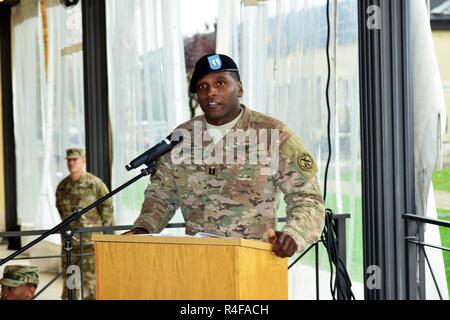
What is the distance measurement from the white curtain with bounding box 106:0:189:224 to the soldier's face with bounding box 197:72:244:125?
10.5 ft

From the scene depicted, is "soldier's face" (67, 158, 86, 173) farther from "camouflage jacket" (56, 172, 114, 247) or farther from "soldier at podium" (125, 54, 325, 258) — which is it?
"soldier at podium" (125, 54, 325, 258)

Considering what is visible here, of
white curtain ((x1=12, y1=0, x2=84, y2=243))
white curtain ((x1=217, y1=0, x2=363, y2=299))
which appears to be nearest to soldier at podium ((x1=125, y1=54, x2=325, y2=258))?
white curtain ((x1=217, y1=0, x2=363, y2=299))

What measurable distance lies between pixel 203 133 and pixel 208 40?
39.0 feet

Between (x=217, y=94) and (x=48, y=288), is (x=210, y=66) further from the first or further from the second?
(x=48, y=288)

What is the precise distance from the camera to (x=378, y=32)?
3986 mm

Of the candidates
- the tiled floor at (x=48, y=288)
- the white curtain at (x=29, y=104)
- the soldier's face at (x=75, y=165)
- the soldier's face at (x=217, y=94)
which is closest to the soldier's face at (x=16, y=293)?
the soldier's face at (x=217, y=94)

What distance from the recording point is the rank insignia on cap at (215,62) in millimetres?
2947

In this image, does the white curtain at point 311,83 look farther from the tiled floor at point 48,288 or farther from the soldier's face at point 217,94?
the tiled floor at point 48,288

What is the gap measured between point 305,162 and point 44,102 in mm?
6540

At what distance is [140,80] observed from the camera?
6.62 meters

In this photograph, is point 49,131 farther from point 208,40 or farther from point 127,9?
point 208,40

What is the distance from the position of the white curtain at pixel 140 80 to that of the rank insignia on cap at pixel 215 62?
3.24 meters

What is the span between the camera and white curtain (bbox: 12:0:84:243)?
8.25 metres

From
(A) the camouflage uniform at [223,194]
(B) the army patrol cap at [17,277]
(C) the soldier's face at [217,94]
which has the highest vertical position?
(C) the soldier's face at [217,94]
